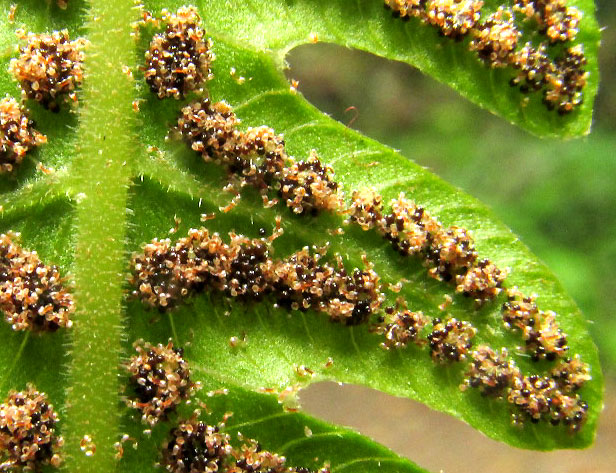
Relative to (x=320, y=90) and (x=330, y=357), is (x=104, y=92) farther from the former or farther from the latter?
(x=320, y=90)

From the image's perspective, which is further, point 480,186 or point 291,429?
point 480,186

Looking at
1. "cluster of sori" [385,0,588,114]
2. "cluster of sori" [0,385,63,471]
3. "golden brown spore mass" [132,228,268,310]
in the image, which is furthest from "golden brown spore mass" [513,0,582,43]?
"cluster of sori" [0,385,63,471]

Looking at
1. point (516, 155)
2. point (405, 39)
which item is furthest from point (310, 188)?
point (516, 155)

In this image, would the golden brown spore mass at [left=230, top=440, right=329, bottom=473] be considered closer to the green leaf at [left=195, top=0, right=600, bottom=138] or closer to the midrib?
the midrib

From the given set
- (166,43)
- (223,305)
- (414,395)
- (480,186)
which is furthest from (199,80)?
(480,186)

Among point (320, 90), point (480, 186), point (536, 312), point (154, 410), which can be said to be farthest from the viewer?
point (320, 90)

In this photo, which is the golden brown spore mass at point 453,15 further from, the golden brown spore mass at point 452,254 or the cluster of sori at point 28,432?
the cluster of sori at point 28,432
